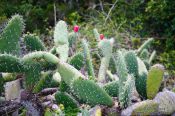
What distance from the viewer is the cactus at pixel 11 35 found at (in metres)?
3.36

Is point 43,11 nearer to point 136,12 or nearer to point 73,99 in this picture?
point 136,12

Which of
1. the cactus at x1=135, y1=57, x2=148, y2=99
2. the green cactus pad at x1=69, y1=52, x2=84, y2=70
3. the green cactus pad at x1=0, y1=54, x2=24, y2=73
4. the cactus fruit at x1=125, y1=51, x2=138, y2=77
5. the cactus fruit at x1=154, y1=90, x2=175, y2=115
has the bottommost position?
the cactus fruit at x1=154, y1=90, x2=175, y2=115

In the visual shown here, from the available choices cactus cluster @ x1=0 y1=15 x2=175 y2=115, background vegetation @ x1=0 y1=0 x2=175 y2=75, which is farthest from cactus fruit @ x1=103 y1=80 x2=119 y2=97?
background vegetation @ x1=0 y1=0 x2=175 y2=75

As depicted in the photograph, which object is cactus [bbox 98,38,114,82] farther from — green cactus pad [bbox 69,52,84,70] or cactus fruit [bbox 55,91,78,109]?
cactus fruit [bbox 55,91,78,109]

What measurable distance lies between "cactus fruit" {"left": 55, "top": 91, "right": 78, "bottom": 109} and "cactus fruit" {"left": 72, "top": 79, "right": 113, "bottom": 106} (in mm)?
177

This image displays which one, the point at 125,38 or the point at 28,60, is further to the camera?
the point at 125,38

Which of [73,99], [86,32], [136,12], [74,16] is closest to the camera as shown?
[73,99]

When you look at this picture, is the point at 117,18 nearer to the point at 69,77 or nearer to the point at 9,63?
the point at 69,77

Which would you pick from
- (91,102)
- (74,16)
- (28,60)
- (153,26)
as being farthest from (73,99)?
(153,26)

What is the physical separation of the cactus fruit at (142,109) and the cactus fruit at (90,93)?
178 millimetres

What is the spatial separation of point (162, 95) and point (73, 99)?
719 mm

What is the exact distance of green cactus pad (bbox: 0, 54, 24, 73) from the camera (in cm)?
315

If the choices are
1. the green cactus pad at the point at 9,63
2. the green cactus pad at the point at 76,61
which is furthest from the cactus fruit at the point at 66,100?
the green cactus pad at the point at 9,63

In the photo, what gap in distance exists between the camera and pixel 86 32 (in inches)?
250
